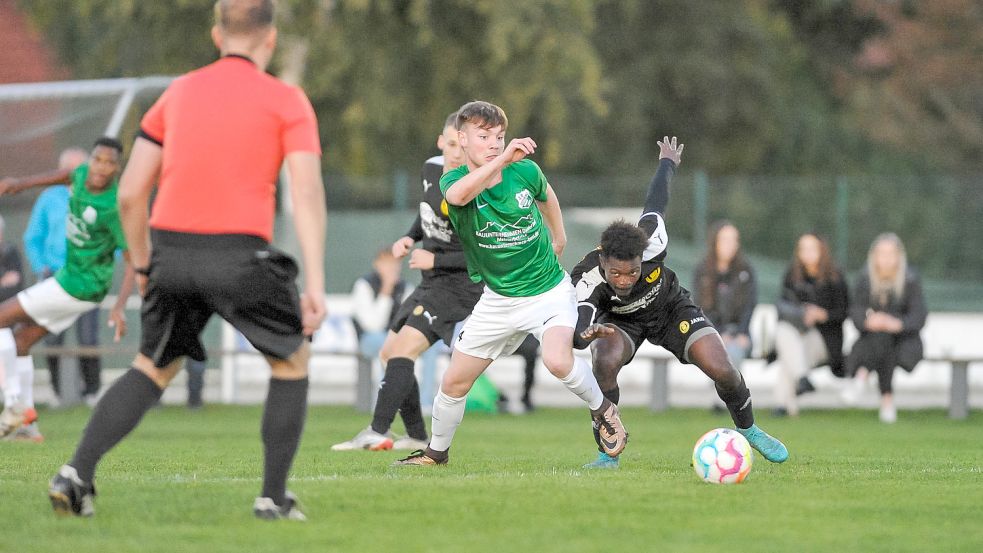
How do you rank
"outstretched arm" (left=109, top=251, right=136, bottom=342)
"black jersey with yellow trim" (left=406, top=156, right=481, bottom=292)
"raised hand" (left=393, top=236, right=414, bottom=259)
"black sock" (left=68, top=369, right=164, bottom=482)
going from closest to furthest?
"black sock" (left=68, top=369, right=164, bottom=482) → "outstretched arm" (left=109, top=251, right=136, bottom=342) → "raised hand" (left=393, top=236, right=414, bottom=259) → "black jersey with yellow trim" (left=406, top=156, right=481, bottom=292)

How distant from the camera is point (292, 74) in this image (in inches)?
1005

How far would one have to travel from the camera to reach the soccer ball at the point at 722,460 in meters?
7.33

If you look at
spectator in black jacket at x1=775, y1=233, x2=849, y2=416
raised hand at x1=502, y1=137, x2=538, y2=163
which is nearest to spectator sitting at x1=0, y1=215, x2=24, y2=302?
spectator in black jacket at x1=775, y1=233, x2=849, y2=416

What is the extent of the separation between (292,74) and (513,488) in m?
19.4

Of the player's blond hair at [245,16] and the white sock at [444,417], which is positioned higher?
the player's blond hair at [245,16]

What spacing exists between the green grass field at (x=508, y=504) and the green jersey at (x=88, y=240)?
1.18 metres

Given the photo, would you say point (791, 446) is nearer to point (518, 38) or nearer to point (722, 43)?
point (518, 38)

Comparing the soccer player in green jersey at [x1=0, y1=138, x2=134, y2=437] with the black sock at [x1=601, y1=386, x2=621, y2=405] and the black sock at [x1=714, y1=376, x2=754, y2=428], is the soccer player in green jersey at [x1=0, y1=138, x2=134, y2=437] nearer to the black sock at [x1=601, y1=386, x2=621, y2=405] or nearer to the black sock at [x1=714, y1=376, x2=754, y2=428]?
the black sock at [x1=601, y1=386, x2=621, y2=405]

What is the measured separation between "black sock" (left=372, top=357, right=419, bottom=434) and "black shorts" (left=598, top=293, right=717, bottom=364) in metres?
1.60

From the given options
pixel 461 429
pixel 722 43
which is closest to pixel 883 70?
pixel 722 43

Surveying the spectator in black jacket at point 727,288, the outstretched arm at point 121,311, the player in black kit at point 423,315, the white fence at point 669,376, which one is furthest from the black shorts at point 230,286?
the white fence at point 669,376

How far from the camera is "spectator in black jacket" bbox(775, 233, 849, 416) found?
15.5 m

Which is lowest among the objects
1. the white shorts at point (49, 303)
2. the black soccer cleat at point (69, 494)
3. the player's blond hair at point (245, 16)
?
the black soccer cleat at point (69, 494)

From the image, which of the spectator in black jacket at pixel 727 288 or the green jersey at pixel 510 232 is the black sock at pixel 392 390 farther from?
the spectator in black jacket at pixel 727 288
